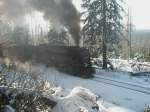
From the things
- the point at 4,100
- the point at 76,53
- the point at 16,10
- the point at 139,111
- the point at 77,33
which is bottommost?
the point at 139,111

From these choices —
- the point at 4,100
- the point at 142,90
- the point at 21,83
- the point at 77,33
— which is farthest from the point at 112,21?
the point at 4,100

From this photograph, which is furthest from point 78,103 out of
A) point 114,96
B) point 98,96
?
point 114,96

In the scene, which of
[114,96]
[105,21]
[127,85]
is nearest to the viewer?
[114,96]

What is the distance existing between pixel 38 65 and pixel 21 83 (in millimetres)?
11940

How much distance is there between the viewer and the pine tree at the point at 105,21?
2486cm

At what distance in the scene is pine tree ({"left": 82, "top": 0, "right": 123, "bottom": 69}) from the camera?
24.9m

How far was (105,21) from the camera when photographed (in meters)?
24.8

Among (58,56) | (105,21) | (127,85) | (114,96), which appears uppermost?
(105,21)

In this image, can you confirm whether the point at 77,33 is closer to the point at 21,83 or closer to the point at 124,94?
the point at 124,94

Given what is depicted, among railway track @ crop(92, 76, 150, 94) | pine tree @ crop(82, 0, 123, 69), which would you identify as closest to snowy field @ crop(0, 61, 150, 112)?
railway track @ crop(92, 76, 150, 94)

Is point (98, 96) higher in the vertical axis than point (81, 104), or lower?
lower

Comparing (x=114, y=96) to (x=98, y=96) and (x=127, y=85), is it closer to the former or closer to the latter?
(x=98, y=96)

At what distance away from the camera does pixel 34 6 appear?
77.0 feet

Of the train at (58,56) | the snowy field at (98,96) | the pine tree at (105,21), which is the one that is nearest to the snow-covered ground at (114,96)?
the snowy field at (98,96)
